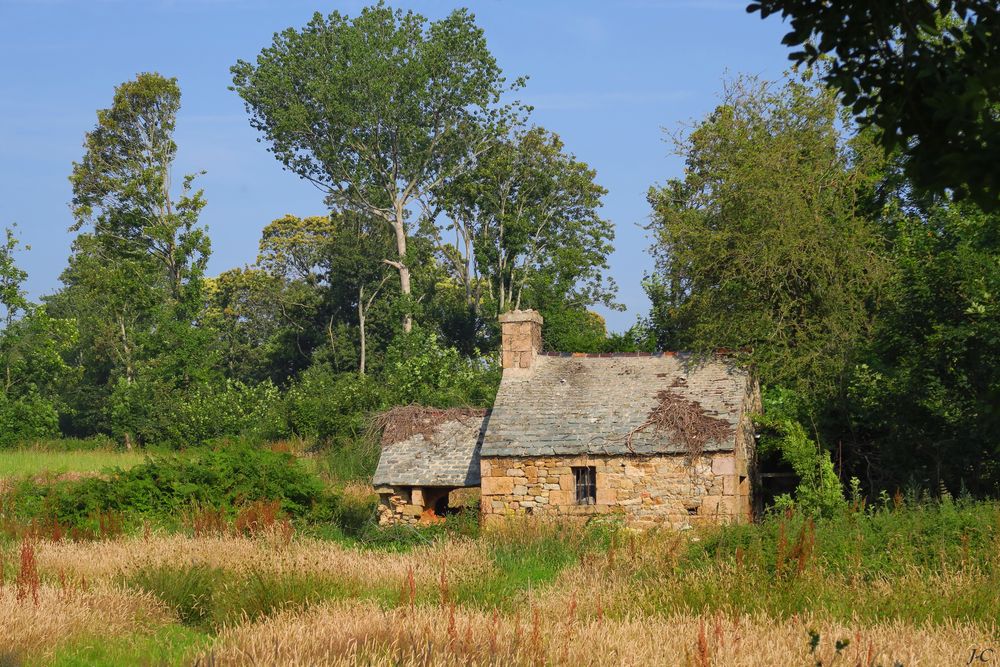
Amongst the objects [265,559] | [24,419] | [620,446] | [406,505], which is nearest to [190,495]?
[406,505]

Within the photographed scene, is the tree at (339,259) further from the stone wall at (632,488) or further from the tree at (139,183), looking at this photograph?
the stone wall at (632,488)

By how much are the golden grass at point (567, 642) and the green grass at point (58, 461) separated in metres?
24.1

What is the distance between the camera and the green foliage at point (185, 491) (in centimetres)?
2336

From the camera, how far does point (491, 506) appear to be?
23.2m

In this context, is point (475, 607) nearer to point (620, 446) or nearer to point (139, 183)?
point (620, 446)

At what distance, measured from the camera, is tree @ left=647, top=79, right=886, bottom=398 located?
27062mm

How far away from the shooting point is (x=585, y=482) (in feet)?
75.8

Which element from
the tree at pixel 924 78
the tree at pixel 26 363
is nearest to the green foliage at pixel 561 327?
the tree at pixel 26 363

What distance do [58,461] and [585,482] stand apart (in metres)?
20.8

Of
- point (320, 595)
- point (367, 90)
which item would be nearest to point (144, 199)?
point (367, 90)

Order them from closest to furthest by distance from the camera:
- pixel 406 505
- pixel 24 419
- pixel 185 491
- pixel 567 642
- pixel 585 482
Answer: pixel 567 642 → pixel 585 482 → pixel 185 491 → pixel 406 505 → pixel 24 419

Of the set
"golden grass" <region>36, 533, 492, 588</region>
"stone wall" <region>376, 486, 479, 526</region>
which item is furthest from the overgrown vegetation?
"golden grass" <region>36, 533, 492, 588</region>

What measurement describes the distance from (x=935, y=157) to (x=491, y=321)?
156 ft

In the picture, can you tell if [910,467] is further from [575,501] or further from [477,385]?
[477,385]
